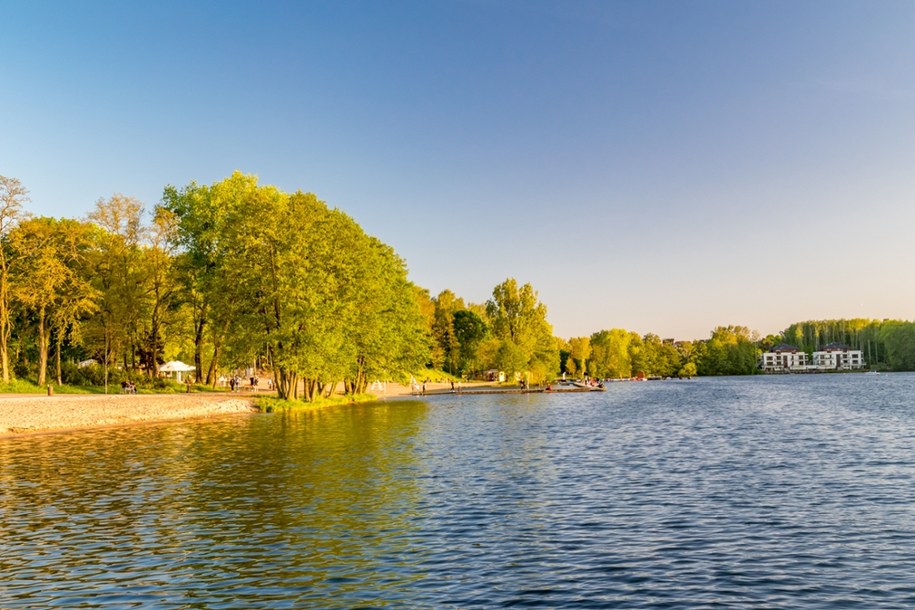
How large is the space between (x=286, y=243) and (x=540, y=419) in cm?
3058

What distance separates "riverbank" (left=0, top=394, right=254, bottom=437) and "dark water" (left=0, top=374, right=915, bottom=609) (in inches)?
298

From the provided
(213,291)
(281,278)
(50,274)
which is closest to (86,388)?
(50,274)

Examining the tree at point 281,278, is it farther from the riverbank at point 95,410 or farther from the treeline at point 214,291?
the riverbank at point 95,410

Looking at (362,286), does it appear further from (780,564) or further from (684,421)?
(780,564)

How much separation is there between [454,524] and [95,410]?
45932mm

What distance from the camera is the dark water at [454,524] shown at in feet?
50.2

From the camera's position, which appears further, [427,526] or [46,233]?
[46,233]

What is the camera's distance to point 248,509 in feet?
78.5

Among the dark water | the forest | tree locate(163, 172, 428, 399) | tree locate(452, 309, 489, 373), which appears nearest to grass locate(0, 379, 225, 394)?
the forest

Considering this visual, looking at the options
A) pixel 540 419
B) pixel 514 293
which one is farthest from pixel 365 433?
pixel 514 293

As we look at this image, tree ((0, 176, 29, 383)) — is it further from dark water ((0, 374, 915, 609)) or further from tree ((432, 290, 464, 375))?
tree ((432, 290, 464, 375))

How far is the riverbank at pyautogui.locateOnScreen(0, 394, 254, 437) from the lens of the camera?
163 feet

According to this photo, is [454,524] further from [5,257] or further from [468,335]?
[468,335]

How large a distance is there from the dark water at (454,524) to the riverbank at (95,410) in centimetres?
757
